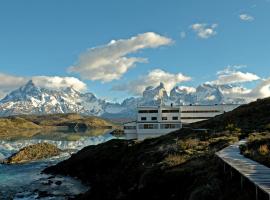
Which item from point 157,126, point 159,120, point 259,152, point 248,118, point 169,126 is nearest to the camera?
point 259,152

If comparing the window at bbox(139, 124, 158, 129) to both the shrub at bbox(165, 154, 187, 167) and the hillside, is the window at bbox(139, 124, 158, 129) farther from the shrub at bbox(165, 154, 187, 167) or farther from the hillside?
the shrub at bbox(165, 154, 187, 167)

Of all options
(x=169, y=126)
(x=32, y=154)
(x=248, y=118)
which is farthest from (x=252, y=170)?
(x=169, y=126)

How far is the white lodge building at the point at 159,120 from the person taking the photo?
4835 inches

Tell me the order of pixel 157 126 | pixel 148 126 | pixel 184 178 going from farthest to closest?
1. pixel 157 126
2. pixel 148 126
3. pixel 184 178

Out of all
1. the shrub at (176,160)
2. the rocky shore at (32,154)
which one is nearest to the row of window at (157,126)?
the rocky shore at (32,154)

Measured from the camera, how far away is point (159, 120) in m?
128

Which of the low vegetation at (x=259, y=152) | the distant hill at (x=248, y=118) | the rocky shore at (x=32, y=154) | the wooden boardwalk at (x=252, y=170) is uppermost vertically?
the distant hill at (x=248, y=118)

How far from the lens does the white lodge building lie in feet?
403

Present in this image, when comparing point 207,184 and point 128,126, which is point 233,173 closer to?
point 207,184

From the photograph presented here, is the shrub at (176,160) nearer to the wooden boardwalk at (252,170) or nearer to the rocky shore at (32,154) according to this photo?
the wooden boardwalk at (252,170)

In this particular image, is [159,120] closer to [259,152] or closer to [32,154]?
[32,154]

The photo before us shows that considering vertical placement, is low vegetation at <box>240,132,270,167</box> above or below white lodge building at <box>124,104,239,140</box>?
below

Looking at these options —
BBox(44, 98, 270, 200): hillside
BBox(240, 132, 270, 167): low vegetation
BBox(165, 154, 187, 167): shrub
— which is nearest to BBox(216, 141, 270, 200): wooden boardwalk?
BBox(240, 132, 270, 167): low vegetation

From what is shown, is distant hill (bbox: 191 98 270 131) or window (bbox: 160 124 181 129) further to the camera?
window (bbox: 160 124 181 129)
